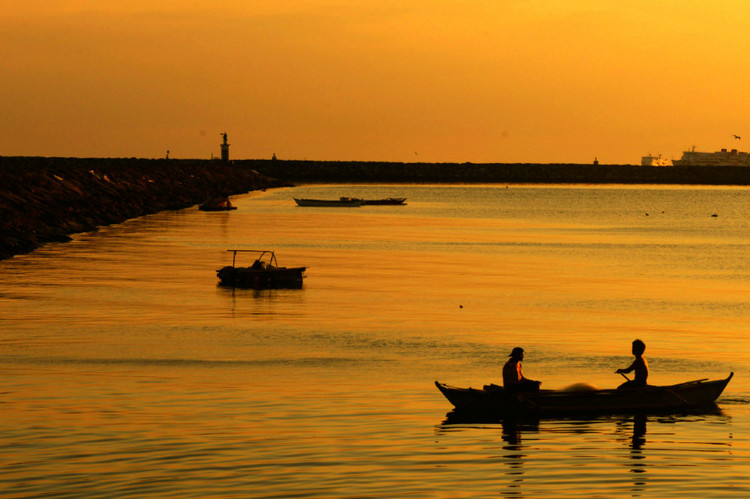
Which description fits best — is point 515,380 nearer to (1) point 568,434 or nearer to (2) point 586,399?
(2) point 586,399

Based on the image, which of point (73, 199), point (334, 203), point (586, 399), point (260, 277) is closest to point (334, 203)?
point (334, 203)

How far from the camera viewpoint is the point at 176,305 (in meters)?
44.5

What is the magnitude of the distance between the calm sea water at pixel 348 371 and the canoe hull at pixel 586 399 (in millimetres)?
354

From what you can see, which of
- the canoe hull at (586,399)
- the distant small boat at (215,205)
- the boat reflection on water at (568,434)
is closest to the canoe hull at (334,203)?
the distant small boat at (215,205)

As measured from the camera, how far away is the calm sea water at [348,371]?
2023cm

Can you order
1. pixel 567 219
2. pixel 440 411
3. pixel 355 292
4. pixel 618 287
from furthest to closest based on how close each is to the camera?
pixel 567 219
pixel 618 287
pixel 355 292
pixel 440 411

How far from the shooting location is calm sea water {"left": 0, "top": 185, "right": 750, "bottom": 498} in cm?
2023

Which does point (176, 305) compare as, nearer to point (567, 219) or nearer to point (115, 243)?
point (115, 243)

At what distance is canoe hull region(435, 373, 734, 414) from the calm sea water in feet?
1.16

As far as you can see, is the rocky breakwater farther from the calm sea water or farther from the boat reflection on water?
the boat reflection on water

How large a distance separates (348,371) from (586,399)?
23.4ft

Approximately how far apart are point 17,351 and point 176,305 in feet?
38.8

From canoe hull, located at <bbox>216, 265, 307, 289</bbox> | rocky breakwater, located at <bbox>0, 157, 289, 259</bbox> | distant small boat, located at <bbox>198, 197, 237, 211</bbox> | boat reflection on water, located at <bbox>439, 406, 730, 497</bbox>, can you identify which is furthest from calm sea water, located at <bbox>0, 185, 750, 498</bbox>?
distant small boat, located at <bbox>198, 197, 237, 211</bbox>

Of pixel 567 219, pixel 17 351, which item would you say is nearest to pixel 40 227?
pixel 17 351
